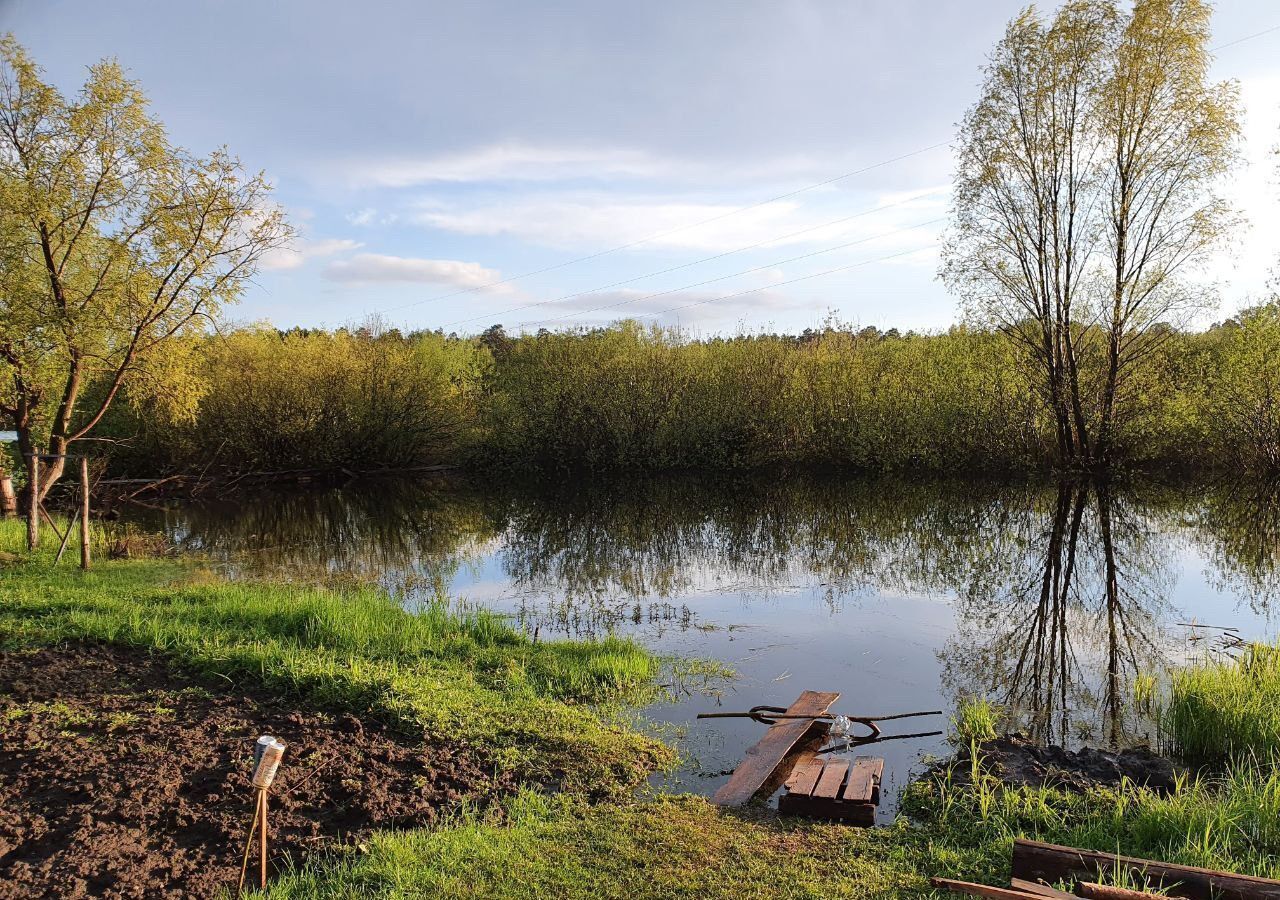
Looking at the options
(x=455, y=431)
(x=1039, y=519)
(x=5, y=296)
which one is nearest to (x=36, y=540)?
(x=5, y=296)

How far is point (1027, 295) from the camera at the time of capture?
80.9ft

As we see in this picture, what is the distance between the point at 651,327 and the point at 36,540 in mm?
23808

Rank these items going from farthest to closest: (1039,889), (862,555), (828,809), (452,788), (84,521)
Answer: (862,555), (84,521), (452,788), (828,809), (1039,889)

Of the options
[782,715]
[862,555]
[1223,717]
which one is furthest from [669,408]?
[1223,717]

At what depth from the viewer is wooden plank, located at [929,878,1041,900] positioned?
3.52 meters

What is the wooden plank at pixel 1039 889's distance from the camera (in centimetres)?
363

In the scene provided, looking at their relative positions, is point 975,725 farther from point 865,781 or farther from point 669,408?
point 669,408

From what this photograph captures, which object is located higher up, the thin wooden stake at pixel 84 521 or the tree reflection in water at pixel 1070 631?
the thin wooden stake at pixel 84 521

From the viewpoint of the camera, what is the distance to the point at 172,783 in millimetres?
5289

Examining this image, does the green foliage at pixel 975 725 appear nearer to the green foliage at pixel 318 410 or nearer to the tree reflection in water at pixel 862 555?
the tree reflection in water at pixel 862 555

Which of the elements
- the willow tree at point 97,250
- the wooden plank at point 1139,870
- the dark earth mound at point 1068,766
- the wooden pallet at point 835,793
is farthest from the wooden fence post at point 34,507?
the wooden plank at point 1139,870

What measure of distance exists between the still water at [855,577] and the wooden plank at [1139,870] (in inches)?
75.1

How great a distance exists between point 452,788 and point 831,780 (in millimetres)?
2661

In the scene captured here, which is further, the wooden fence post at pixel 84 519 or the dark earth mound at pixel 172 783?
the wooden fence post at pixel 84 519
